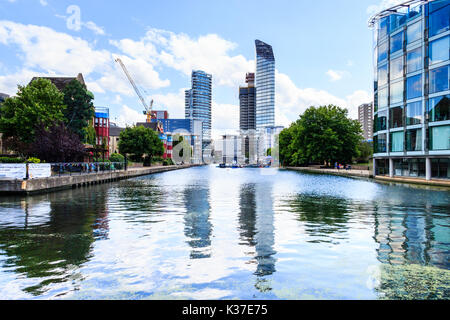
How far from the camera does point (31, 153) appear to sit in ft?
152

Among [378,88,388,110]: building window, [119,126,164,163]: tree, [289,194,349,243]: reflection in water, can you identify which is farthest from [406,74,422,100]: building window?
[119,126,164,163]: tree

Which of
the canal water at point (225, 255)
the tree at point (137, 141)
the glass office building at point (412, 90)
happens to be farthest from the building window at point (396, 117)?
the tree at point (137, 141)

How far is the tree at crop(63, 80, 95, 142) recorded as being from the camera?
70.1 m

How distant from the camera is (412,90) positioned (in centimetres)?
5184

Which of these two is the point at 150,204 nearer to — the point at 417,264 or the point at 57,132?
the point at 417,264

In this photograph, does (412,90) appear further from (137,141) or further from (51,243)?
(137,141)

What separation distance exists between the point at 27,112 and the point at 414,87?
55965 millimetres

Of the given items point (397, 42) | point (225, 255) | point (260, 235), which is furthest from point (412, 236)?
point (397, 42)

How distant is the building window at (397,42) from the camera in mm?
54509

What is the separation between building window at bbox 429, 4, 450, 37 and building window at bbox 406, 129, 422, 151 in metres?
13.2

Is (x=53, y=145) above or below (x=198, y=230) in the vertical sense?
above

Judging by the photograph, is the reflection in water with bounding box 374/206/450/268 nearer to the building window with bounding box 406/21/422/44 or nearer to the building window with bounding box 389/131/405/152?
the building window with bounding box 389/131/405/152

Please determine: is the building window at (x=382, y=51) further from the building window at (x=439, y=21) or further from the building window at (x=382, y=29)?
the building window at (x=439, y=21)

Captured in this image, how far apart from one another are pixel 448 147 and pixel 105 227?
44.4 meters
